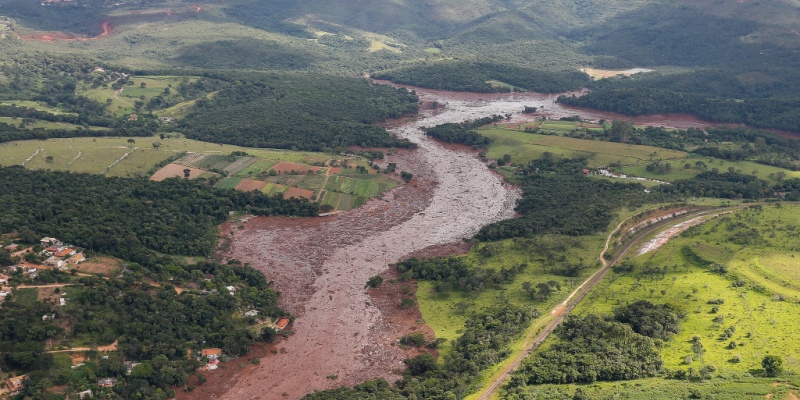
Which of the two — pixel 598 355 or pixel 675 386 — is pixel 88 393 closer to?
pixel 598 355

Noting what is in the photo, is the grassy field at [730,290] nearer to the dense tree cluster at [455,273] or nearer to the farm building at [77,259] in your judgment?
the dense tree cluster at [455,273]

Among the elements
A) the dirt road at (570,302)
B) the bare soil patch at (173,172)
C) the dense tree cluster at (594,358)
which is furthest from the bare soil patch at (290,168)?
the dense tree cluster at (594,358)

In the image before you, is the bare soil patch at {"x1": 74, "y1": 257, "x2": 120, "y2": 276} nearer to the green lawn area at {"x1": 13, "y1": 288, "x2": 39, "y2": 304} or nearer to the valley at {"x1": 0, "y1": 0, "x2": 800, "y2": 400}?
the valley at {"x1": 0, "y1": 0, "x2": 800, "y2": 400}

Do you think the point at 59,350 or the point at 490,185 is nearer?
the point at 59,350

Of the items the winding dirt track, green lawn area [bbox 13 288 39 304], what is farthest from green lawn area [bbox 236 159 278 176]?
green lawn area [bbox 13 288 39 304]

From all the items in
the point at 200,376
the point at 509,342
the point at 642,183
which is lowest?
the point at 200,376

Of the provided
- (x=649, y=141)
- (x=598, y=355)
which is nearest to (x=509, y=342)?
(x=598, y=355)
